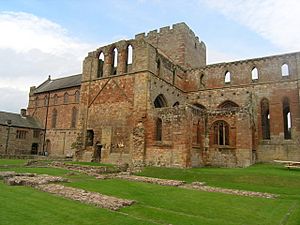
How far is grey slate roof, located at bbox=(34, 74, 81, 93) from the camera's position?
44.8m

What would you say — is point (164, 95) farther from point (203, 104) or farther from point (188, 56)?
point (188, 56)

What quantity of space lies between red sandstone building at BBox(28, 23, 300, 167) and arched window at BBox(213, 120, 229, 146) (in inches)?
3.6

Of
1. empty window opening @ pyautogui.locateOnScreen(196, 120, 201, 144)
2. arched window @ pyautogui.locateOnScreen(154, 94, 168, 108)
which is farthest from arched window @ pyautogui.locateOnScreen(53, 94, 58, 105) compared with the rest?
empty window opening @ pyautogui.locateOnScreen(196, 120, 201, 144)

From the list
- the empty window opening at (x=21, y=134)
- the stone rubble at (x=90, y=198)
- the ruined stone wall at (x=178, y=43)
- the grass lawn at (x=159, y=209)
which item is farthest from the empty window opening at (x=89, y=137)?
the empty window opening at (x=21, y=134)

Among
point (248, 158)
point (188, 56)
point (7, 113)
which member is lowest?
point (248, 158)

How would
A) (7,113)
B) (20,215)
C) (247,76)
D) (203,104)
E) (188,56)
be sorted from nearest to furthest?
(20,215) < (247,76) < (203,104) < (188,56) < (7,113)

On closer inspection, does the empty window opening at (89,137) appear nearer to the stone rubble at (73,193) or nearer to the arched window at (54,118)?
the stone rubble at (73,193)

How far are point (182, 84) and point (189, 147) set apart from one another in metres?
13.5

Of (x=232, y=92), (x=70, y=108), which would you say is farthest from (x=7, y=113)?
(x=232, y=92)

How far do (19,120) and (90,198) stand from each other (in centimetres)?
3840

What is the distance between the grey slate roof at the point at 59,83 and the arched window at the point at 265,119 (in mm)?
28887

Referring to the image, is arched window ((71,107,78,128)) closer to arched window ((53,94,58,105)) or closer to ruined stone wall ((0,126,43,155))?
arched window ((53,94,58,105))

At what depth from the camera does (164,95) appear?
1067 inches

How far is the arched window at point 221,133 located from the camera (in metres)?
23.4
